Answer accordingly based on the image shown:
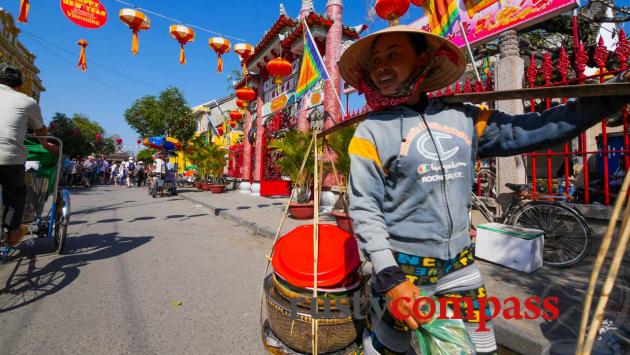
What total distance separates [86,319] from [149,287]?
740mm

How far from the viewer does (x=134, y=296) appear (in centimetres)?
310

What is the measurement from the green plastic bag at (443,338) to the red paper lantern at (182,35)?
32.1ft

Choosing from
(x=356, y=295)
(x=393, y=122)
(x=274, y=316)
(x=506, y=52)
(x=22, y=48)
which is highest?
(x=22, y=48)

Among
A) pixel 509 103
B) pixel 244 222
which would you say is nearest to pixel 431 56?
pixel 509 103

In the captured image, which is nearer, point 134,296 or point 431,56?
point 431,56

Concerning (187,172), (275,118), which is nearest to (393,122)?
(275,118)

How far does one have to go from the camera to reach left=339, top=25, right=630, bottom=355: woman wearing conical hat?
1.24 metres

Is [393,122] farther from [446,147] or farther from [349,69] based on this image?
[349,69]

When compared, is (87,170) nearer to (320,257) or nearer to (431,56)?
(320,257)

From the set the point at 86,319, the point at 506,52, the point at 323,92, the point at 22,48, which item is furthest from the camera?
the point at 22,48

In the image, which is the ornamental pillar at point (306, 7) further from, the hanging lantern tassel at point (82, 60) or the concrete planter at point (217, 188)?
the concrete planter at point (217, 188)

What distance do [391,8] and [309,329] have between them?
5.53 meters

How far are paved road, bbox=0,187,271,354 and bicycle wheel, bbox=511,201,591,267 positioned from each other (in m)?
3.60

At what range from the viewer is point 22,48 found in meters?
23.4
